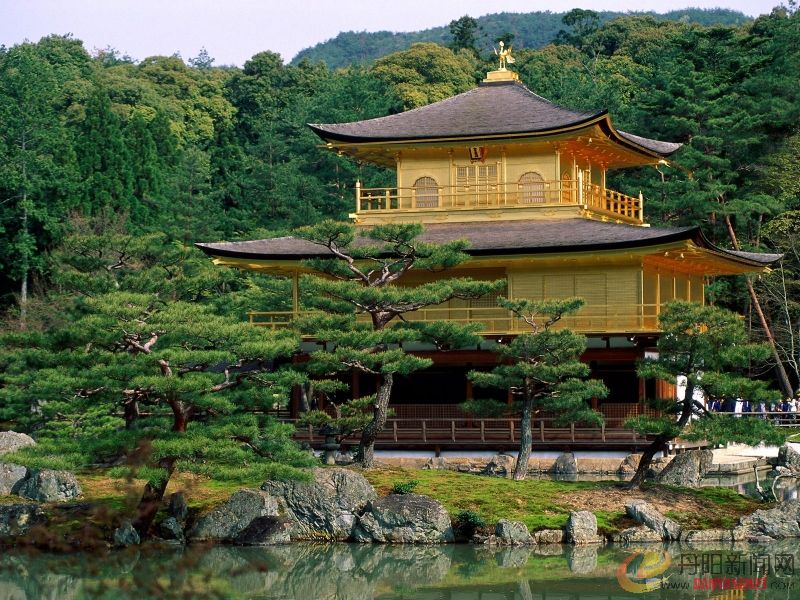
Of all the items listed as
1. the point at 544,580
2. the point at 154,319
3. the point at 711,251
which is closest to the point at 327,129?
the point at 711,251

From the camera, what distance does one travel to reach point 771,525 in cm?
2120

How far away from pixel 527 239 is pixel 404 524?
995 cm

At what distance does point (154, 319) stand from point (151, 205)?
2522cm

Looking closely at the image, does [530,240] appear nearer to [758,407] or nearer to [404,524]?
[404,524]

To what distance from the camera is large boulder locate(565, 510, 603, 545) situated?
841 inches

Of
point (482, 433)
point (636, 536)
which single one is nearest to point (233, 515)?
point (636, 536)

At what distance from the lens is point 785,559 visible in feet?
64.1

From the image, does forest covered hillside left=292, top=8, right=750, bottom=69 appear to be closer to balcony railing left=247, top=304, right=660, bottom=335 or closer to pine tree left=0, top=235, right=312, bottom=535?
balcony railing left=247, top=304, right=660, bottom=335

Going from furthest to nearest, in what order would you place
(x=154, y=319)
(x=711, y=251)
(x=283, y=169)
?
(x=283, y=169) → (x=711, y=251) → (x=154, y=319)

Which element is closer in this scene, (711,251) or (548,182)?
(711,251)

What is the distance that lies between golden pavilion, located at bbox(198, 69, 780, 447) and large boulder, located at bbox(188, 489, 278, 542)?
23.4ft

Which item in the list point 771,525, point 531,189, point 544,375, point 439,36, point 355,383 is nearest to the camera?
point 771,525

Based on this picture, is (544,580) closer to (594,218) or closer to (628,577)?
(628,577)

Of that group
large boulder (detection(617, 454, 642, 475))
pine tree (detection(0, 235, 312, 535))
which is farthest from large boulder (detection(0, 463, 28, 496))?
large boulder (detection(617, 454, 642, 475))
